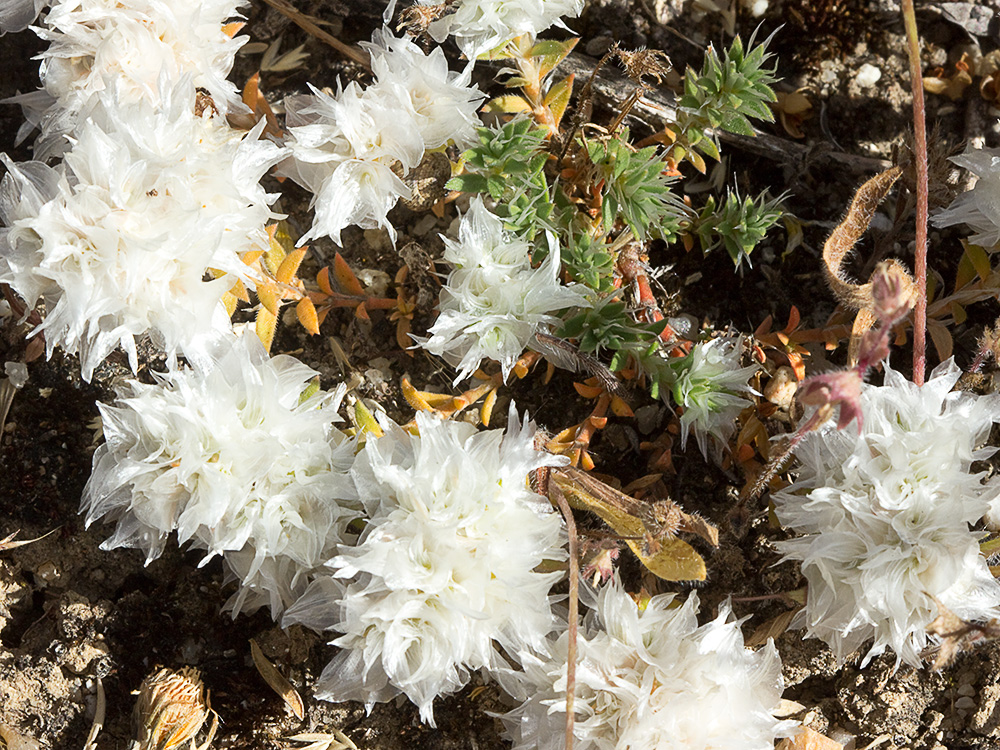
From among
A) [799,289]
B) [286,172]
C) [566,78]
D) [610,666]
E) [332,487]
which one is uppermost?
[566,78]

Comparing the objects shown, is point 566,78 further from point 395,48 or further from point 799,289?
point 799,289

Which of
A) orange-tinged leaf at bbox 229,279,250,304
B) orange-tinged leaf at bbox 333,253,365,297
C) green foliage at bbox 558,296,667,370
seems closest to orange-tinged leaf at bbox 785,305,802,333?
green foliage at bbox 558,296,667,370

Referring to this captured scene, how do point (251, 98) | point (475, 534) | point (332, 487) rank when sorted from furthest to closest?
1. point (251, 98)
2. point (332, 487)
3. point (475, 534)

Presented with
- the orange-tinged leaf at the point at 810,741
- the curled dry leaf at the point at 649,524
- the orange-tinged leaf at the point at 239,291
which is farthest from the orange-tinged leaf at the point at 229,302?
the orange-tinged leaf at the point at 810,741

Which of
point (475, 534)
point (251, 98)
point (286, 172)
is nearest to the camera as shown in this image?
point (475, 534)

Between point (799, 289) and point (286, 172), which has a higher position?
point (286, 172)

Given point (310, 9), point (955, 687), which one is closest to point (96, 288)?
point (310, 9)

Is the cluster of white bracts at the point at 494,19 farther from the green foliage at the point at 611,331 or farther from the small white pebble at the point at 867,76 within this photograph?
the small white pebble at the point at 867,76

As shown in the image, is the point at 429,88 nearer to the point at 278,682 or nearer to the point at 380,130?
the point at 380,130
